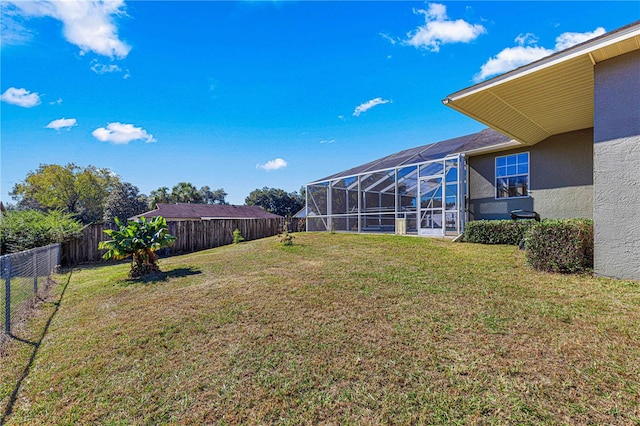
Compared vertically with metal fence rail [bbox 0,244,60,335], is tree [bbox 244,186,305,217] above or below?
above

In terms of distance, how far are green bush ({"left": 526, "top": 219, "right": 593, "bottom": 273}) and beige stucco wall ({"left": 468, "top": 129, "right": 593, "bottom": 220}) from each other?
4368mm

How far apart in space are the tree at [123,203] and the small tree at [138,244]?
117ft

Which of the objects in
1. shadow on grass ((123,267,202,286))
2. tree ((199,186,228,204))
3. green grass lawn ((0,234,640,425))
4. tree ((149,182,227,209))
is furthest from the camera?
tree ((199,186,228,204))

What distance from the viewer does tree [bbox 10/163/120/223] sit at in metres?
31.4

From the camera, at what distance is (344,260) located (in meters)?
6.80

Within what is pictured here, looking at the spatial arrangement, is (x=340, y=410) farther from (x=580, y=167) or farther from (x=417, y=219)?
(x=580, y=167)

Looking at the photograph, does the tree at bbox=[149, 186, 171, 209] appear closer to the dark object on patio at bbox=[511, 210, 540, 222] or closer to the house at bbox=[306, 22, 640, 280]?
the house at bbox=[306, 22, 640, 280]

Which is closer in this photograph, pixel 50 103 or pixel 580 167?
pixel 580 167

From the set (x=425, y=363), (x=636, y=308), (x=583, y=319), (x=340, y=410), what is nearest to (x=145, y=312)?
(x=340, y=410)

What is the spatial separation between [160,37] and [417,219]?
11584 millimetres

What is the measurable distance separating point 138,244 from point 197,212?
2598 centimetres

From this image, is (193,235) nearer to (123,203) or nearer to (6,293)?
(6,293)

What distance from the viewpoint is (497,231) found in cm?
838

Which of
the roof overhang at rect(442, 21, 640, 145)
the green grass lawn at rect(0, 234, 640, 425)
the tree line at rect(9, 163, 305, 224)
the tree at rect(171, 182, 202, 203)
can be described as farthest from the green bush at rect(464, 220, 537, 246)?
the tree at rect(171, 182, 202, 203)
